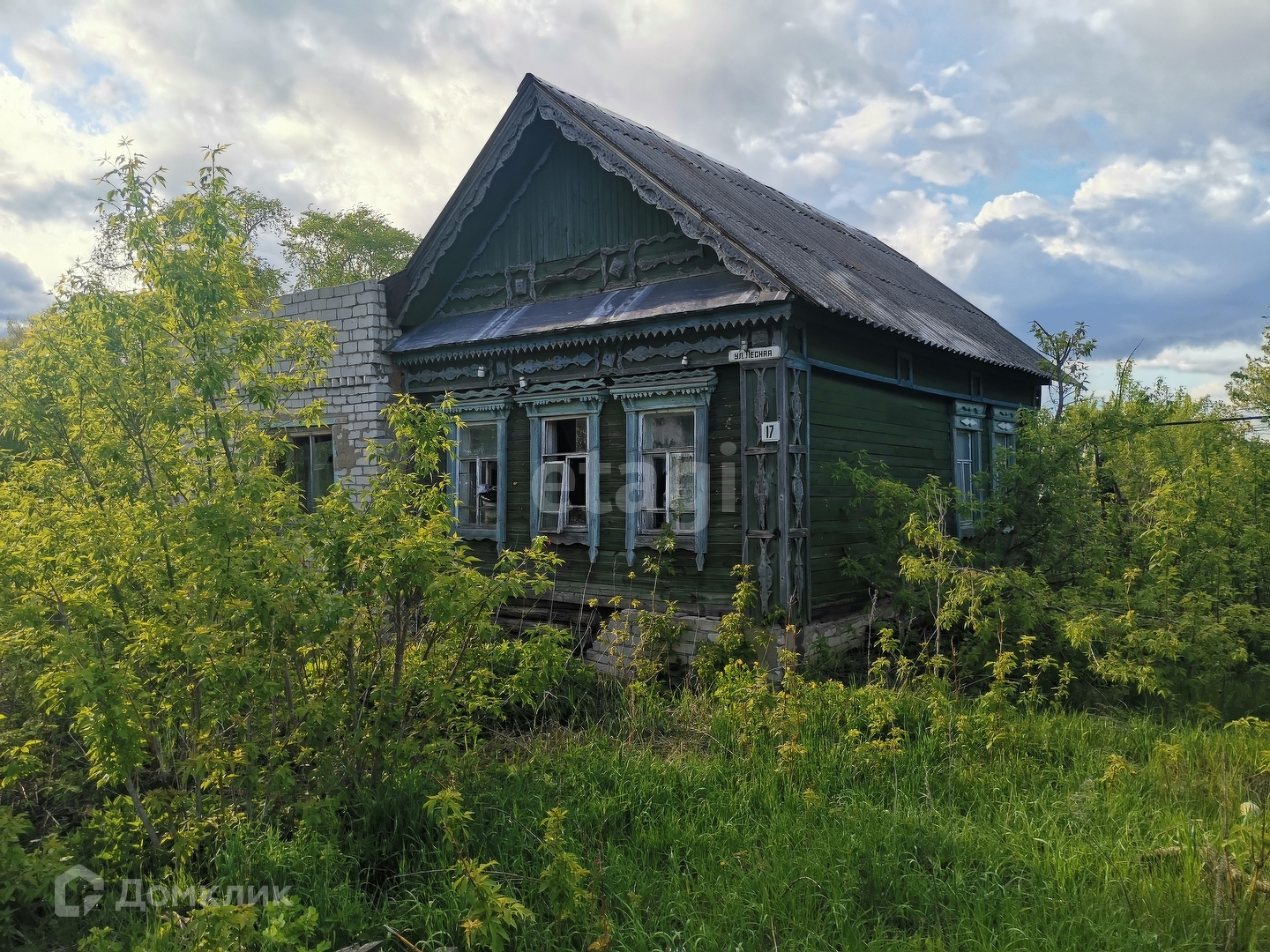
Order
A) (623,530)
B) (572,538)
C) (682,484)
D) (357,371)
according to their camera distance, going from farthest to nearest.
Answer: (357,371), (572,538), (623,530), (682,484)

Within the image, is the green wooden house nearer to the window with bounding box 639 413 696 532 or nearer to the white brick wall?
the window with bounding box 639 413 696 532

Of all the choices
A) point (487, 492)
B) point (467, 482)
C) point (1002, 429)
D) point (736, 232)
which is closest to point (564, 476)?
point (487, 492)

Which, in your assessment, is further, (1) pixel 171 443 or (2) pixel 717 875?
(1) pixel 171 443

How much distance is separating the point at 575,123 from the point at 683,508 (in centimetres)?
452

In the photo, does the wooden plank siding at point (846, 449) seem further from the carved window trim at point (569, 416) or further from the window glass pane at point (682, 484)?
the carved window trim at point (569, 416)

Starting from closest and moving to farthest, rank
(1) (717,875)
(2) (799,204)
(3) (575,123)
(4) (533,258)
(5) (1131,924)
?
(5) (1131,924) → (1) (717,875) → (3) (575,123) → (4) (533,258) → (2) (799,204)

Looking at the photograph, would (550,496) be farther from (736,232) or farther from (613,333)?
(736,232)

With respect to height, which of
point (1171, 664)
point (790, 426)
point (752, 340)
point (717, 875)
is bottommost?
point (717, 875)

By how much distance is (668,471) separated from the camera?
8.79m

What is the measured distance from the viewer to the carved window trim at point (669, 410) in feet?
27.6

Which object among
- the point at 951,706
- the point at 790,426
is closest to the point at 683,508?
the point at 790,426

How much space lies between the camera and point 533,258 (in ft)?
34.1

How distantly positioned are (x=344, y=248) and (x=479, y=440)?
21.9 m

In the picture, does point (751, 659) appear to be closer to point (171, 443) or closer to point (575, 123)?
point (171, 443)
